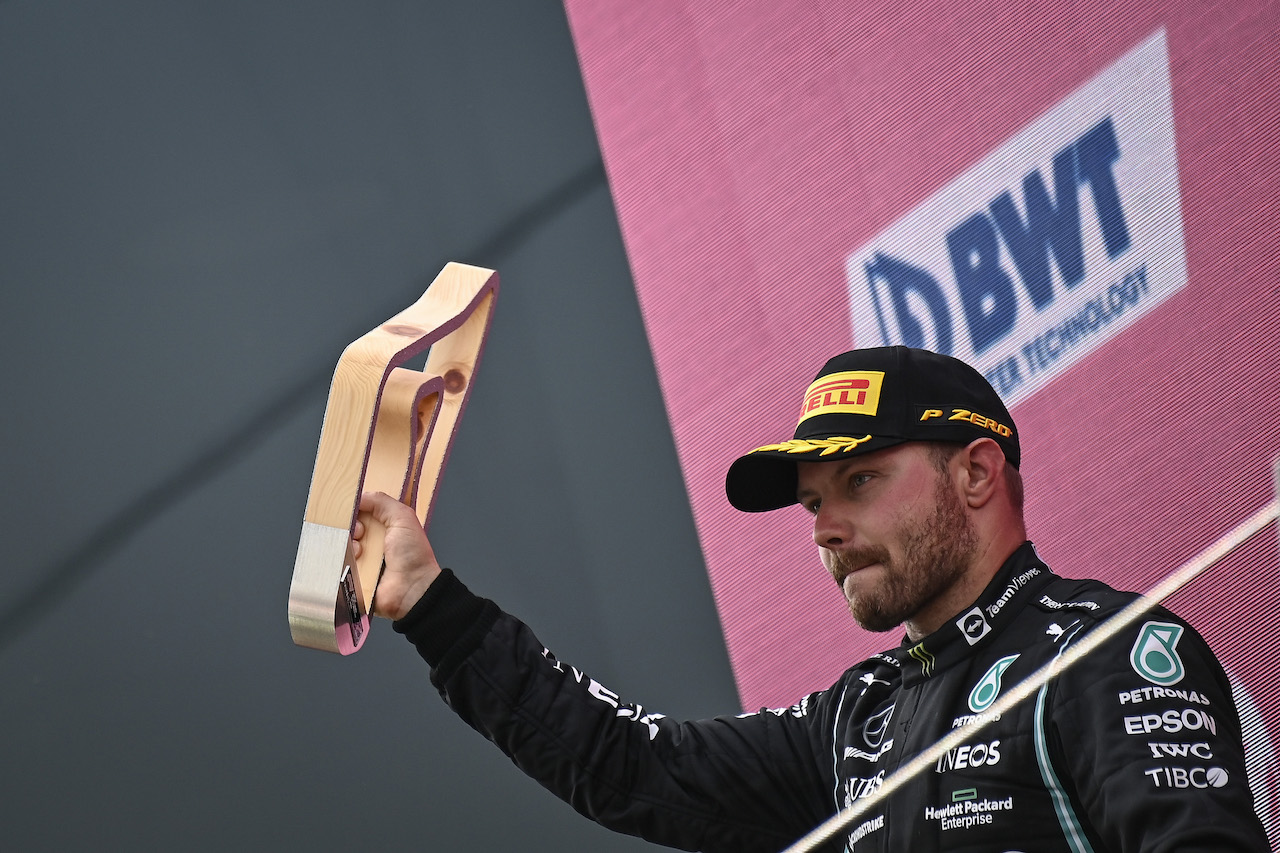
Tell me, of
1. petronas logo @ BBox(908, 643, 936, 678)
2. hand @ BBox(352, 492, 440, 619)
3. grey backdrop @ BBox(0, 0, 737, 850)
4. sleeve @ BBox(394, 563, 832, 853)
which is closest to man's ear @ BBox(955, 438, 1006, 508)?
petronas logo @ BBox(908, 643, 936, 678)

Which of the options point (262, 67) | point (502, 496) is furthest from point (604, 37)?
point (502, 496)

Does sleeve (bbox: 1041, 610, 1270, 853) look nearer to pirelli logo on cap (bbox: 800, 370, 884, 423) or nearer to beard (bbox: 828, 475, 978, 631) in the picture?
beard (bbox: 828, 475, 978, 631)

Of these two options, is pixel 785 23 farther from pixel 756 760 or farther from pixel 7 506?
pixel 7 506

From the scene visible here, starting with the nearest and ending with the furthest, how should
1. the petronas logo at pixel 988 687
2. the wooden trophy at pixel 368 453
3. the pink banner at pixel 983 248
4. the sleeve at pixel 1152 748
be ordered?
1. the sleeve at pixel 1152 748
2. the petronas logo at pixel 988 687
3. the wooden trophy at pixel 368 453
4. the pink banner at pixel 983 248

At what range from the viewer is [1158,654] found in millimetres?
898

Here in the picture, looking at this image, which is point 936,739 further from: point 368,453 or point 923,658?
point 368,453

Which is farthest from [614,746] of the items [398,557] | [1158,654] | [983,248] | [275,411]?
[275,411]

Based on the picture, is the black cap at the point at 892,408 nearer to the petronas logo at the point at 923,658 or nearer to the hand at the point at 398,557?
the petronas logo at the point at 923,658

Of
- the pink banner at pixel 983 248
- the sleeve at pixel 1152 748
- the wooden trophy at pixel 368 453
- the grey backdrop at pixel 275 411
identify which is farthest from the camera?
the grey backdrop at pixel 275 411

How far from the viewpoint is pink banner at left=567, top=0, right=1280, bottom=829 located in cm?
129

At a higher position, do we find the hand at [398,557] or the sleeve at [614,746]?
the hand at [398,557]

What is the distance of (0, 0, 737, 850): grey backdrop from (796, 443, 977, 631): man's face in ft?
2.25

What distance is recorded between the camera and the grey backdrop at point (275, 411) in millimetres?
1754

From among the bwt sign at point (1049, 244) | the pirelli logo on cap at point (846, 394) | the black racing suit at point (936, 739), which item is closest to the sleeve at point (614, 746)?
the black racing suit at point (936, 739)
